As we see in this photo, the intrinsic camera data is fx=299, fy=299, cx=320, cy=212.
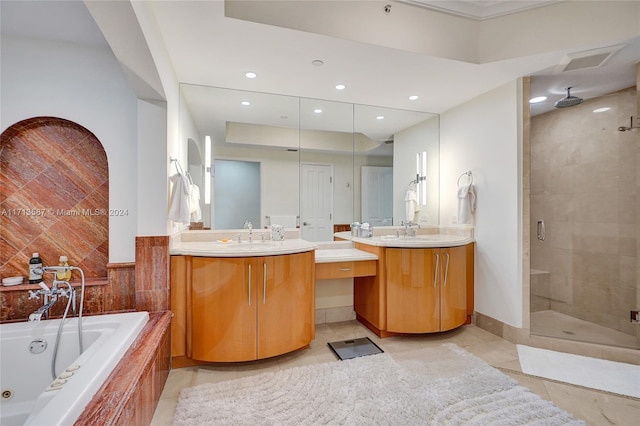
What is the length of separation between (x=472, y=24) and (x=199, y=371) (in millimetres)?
3401

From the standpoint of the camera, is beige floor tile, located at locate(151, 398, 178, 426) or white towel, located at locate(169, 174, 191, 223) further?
white towel, located at locate(169, 174, 191, 223)

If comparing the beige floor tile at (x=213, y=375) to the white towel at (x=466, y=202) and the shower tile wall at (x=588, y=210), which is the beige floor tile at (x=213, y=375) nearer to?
the white towel at (x=466, y=202)

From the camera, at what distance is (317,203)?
3242 mm

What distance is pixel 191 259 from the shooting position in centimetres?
220

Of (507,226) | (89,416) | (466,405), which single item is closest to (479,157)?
(507,226)

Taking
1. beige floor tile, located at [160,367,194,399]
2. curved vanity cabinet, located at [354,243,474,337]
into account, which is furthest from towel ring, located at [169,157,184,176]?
curved vanity cabinet, located at [354,243,474,337]

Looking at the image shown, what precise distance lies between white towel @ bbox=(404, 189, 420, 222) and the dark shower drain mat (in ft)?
4.98

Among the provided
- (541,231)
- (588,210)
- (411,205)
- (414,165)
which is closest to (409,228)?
(411,205)

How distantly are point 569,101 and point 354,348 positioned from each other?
3.10 meters

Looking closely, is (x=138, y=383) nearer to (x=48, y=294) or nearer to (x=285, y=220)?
(x=48, y=294)

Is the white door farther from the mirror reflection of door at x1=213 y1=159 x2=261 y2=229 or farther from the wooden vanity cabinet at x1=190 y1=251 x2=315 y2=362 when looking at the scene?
the wooden vanity cabinet at x1=190 y1=251 x2=315 y2=362

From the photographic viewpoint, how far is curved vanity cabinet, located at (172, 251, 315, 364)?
216cm

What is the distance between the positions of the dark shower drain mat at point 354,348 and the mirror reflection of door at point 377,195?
4.23ft

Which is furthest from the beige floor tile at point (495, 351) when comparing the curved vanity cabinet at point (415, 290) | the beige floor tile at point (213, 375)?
the beige floor tile at point (213, 375)
